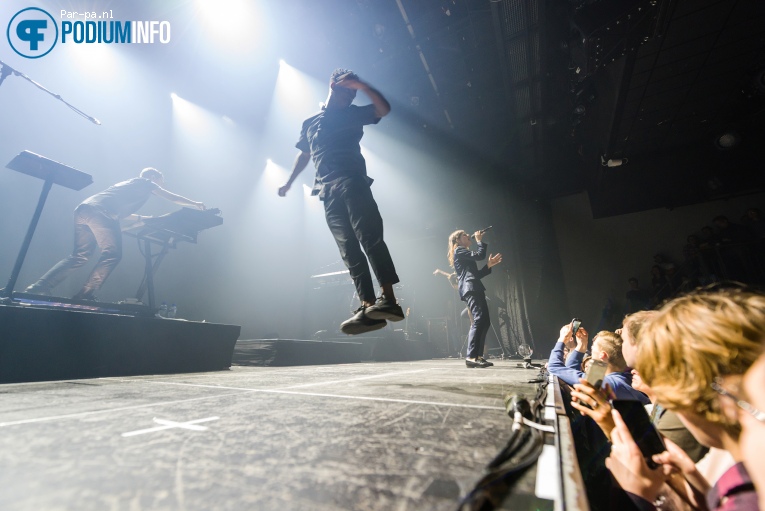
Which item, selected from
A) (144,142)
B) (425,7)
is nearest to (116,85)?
(144,142)

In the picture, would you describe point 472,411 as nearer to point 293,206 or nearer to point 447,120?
point 447,120

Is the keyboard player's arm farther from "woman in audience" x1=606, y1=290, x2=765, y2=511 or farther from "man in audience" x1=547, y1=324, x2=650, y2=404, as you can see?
"woman in audience" x1=606, y1=290, x2=765, y2=511

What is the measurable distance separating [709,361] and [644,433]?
0.36 meters

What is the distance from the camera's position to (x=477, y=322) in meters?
3.56

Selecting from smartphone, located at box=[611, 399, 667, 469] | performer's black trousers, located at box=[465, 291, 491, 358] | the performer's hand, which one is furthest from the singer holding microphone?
smartphone, located at box=[611, 399, 667, 469]

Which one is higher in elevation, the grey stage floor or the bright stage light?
the bright stage light

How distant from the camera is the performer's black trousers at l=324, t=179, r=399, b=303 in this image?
1834mm

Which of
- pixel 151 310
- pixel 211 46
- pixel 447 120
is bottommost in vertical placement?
pixel 151 310

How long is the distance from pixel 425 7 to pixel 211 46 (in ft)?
14.8

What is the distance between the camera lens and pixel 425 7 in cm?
460

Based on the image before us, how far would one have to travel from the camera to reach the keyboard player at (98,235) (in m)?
3.25

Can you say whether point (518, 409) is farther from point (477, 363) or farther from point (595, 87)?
point (595, 87)

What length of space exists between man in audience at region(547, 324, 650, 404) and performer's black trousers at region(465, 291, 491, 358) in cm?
102

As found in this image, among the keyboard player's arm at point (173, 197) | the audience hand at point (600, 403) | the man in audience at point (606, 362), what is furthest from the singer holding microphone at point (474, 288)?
the keyboard player's arm at point (173, 197)
